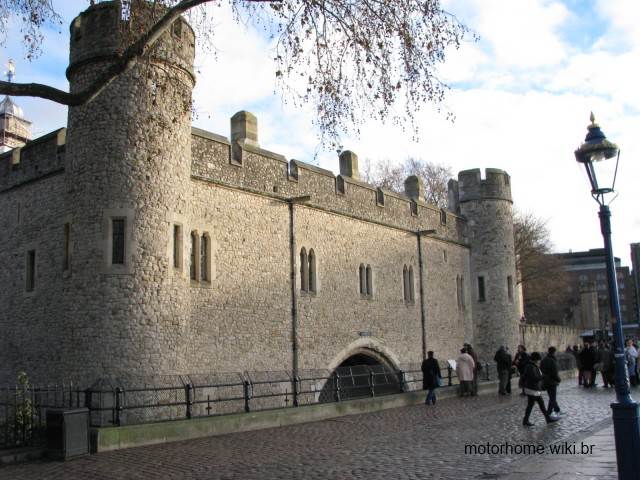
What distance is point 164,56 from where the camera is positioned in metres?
14.6

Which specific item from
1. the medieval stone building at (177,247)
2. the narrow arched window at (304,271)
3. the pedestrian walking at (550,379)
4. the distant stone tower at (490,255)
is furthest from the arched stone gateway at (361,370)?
the distant stone tower at (490,255)

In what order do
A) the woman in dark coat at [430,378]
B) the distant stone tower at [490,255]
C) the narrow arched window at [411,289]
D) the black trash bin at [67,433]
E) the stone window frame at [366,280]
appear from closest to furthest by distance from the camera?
the black trash bin at [67,433] → the woman in dark coat at [430,378] → the stone window frame at [366,280] → the narrow arched window at [411,289] → the distant stone tower at [490,255]

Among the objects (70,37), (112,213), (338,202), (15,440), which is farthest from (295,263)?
(15,440)

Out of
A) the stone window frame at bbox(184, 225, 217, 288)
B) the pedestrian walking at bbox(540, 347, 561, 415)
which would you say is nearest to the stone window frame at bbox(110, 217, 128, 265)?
the stone window frame at bbox(184, 225, 217, 288)

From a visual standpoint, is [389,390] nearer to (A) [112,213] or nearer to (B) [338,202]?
(B) [338,202]

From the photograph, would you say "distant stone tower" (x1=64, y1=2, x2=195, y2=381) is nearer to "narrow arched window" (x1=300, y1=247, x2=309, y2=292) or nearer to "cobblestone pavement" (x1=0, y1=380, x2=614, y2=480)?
"cobblestone pavement" (x1=0, y1=380, x2=614, y2=480)

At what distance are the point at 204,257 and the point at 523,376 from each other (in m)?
8.14

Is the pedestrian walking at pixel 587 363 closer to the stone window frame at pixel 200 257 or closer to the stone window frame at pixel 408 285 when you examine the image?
the stone window frame at pixel 408 285

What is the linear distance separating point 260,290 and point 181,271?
3657 millimetres

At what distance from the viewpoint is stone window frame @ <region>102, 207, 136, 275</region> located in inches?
543

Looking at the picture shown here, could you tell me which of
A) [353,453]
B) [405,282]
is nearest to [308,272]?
[405,282]

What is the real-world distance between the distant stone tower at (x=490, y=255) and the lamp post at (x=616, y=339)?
70.5ft

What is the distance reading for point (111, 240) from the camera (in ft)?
45.5

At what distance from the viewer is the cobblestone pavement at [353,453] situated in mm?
8695
